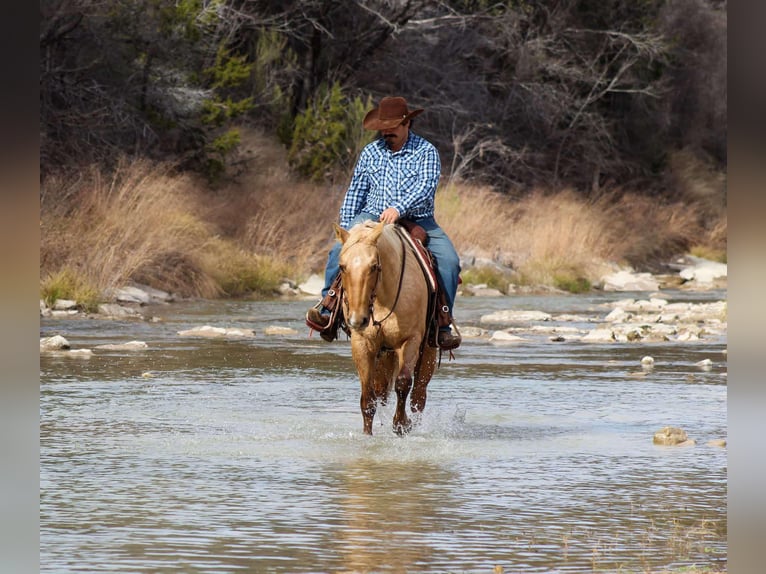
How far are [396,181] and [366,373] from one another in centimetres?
158

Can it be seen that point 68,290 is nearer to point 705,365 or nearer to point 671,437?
point 705,365

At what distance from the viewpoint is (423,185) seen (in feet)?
36.0

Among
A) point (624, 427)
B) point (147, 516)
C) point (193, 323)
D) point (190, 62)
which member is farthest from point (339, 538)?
point (190, 62)

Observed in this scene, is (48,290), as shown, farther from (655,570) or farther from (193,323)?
(655,570)

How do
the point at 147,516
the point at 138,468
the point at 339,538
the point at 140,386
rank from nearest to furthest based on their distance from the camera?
the point at 339,538, the point at 147,516, the point at 138,468, the point at 140,386

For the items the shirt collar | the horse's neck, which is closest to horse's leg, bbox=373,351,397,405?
Result: the horse's neck

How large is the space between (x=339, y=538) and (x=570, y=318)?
17114mm

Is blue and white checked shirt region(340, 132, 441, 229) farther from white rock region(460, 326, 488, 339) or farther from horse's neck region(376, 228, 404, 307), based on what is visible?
white rock region(460, 326, 488, 339)

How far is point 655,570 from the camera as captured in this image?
641 centimetres

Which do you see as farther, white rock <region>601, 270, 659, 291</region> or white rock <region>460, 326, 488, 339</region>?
white rock <region>601, 270, 659, 291</region>

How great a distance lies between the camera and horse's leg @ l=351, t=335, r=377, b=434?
10.3 metres

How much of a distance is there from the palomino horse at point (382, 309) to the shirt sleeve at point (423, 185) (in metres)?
0.35
